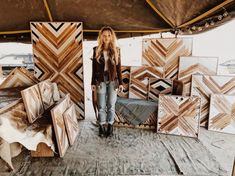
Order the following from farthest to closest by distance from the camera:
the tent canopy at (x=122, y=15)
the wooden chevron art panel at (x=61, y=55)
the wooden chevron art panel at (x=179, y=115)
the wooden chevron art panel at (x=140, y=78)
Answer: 1. the wooden chevron art panel at (x=140, y=78)
2. the wooden chevron art panel at (x=61, y=55)
3. the wooden chevron art panel at (x=179, y=115)
4. the tent canopy at (x=122, y=15)

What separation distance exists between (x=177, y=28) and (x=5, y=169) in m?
3.36

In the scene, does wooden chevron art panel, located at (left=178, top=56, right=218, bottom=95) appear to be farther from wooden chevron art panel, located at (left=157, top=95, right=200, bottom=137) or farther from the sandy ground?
the sandy ground

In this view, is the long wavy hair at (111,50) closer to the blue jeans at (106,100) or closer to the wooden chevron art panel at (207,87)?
the blue jeans at (106,100)

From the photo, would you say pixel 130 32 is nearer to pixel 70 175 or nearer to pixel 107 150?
pixel 107 150

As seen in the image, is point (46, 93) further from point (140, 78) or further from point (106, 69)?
point (140, 78)

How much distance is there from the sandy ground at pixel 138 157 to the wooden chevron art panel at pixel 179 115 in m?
0.13

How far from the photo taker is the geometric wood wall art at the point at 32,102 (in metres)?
2.76

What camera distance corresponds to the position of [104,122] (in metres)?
3.53

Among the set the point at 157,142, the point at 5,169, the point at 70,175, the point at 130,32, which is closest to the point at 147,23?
the point at 130,32

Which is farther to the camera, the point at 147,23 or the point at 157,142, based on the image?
the point at 147,23

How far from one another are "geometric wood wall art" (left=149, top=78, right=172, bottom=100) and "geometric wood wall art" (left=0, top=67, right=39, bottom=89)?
2118 millimetres

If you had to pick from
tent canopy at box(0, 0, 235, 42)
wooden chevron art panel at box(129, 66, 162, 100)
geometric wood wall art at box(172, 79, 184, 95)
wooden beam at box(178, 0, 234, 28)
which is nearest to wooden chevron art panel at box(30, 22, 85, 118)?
tent canopy at box(0, 0, 235, 42)

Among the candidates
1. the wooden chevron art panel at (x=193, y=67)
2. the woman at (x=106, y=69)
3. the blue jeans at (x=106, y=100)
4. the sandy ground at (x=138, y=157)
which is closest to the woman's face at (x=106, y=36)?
the woman at (x=106, y=69)

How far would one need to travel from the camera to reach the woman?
3.28 m
